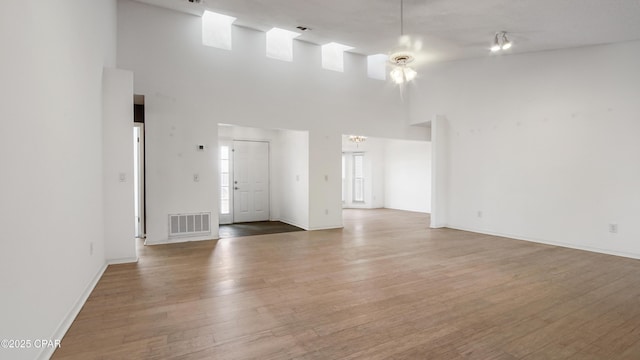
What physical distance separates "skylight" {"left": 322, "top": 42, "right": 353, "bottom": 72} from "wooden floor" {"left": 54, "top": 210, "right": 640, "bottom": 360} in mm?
4394

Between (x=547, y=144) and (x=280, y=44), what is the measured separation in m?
5.66

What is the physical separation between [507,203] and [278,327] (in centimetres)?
577

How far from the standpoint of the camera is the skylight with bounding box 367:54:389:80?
7.82m

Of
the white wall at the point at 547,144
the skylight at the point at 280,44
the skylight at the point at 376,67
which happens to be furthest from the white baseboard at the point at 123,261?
the white wall at the point at 547,144

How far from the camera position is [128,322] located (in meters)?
2.64

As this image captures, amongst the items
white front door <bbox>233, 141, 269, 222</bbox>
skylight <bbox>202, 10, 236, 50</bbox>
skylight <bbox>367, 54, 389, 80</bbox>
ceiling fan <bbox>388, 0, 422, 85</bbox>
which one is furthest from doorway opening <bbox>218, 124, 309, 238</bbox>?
ceiling fan <bbox>388, 0, 422, 85</bbox>

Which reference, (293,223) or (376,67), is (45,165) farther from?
(376,67)

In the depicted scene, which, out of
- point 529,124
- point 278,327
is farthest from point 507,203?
point 278,327

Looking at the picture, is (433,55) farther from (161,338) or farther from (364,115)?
(161,338)

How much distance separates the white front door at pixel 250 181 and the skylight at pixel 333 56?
2703mm

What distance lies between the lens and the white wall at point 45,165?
1.68m

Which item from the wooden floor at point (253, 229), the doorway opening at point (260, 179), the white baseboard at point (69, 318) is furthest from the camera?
the doorway opening at point (260, 179)

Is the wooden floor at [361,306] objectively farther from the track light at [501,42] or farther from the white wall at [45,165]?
the track light at [501,42]

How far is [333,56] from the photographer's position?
23.9 feet
